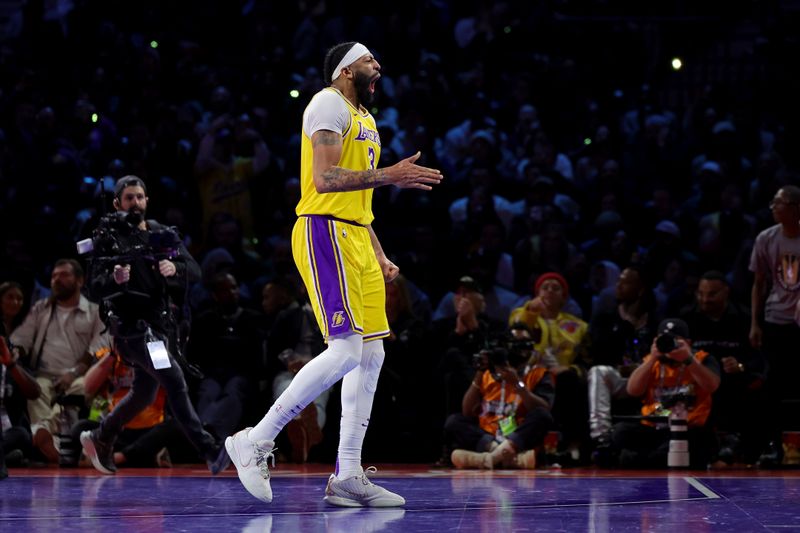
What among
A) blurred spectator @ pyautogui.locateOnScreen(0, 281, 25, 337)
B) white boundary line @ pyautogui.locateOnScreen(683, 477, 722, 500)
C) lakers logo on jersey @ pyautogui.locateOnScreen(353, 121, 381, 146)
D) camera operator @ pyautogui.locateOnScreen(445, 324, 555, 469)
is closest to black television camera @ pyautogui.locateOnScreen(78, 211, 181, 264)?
lakers logo on jersey @ pyautogui.locateOnScreen(353, 121, 381, 146)

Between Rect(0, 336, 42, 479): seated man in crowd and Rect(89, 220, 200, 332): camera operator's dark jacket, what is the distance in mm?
1941

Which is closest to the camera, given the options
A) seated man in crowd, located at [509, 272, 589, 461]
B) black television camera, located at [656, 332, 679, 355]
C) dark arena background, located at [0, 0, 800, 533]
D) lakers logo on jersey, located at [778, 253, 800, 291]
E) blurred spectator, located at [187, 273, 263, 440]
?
dark arena background, located at [0, 0, 800, 533]

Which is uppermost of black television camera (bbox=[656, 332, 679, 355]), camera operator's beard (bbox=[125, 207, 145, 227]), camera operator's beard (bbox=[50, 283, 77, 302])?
camera operator's beard (bbox=[125, 207, 145, 227])

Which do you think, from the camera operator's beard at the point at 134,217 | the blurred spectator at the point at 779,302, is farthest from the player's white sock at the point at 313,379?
the blurred spectator at the point at 779,302

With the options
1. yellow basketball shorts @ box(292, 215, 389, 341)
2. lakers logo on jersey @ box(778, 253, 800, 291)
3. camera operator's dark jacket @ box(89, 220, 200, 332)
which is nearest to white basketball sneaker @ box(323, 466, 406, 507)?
yellow basketball shorts @ box(292, 215, 389, 341)

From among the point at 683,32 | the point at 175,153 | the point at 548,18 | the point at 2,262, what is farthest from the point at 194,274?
the point at 683,32

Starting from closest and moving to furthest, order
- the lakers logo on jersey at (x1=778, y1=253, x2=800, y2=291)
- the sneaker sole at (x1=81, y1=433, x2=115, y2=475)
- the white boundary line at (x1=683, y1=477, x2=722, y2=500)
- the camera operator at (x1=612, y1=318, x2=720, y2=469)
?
the white boundary line at (x1=683, y1=477, x2=722, y2=500) < the sneaker sole at (x1=81, y1=433, x2=115, y2=475) < the camera operator at (x1=612, y1=318, x2=720, y2=469) < the lakers logo on jersey at (x1=778, y1=253, x2=800, y2=291)

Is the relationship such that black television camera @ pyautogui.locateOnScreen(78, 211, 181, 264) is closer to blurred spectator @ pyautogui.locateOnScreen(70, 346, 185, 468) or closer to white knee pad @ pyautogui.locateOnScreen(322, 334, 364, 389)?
blurred spectator @ pyautogui.locateOnScreen(70, 346, 185, 468)

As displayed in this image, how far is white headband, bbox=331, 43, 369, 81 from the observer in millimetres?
5180

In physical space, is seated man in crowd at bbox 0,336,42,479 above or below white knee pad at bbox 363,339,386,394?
below

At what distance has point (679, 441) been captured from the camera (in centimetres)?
801

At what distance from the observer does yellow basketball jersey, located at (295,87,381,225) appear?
503cm

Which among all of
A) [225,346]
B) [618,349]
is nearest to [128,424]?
[225,346]

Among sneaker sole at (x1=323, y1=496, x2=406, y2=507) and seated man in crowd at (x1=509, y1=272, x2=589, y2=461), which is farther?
seated man in crowd at (x1=509, y1=272, x2=589, y2=461)
